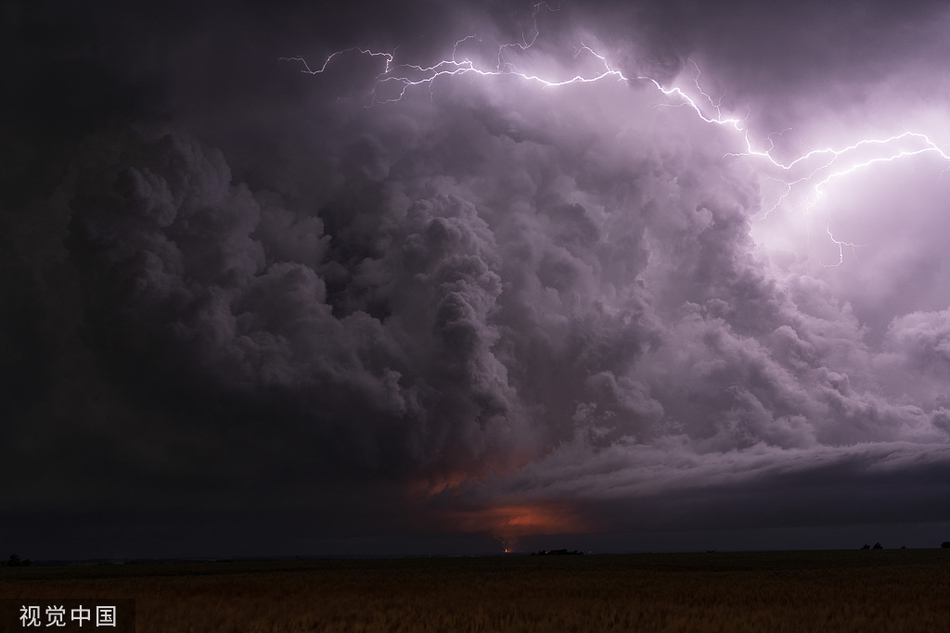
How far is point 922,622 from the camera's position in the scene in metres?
21.6

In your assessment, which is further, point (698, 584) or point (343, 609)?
point (698, 584)

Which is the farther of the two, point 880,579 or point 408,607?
point 880,579

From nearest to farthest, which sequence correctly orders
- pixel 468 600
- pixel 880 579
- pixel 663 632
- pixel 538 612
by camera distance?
pixel 663 632 < pixel 538 612 < pixel 468 600 < pixel 880 579

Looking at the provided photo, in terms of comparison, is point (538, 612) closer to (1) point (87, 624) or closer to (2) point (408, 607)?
(2) point (408, 607)

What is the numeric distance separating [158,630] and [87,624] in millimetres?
2147

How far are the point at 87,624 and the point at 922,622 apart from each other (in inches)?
960

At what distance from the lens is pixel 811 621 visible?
21.8m

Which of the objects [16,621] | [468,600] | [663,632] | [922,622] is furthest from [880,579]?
[16,621]

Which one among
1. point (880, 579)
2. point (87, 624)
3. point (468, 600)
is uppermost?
point (87, 624)

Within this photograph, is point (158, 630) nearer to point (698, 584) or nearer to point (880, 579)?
point (698, 584)

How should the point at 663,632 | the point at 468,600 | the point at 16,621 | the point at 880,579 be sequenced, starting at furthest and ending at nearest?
1. the point at 880,579
2. the point at 468,600
3. the point at 16,621
4. the point at 663,632

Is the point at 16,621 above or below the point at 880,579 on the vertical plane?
above

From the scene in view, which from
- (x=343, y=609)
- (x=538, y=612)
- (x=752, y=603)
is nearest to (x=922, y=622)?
(x=752, y=603)

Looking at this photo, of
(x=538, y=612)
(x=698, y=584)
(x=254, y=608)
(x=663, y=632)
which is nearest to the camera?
(x=663, y=632)
